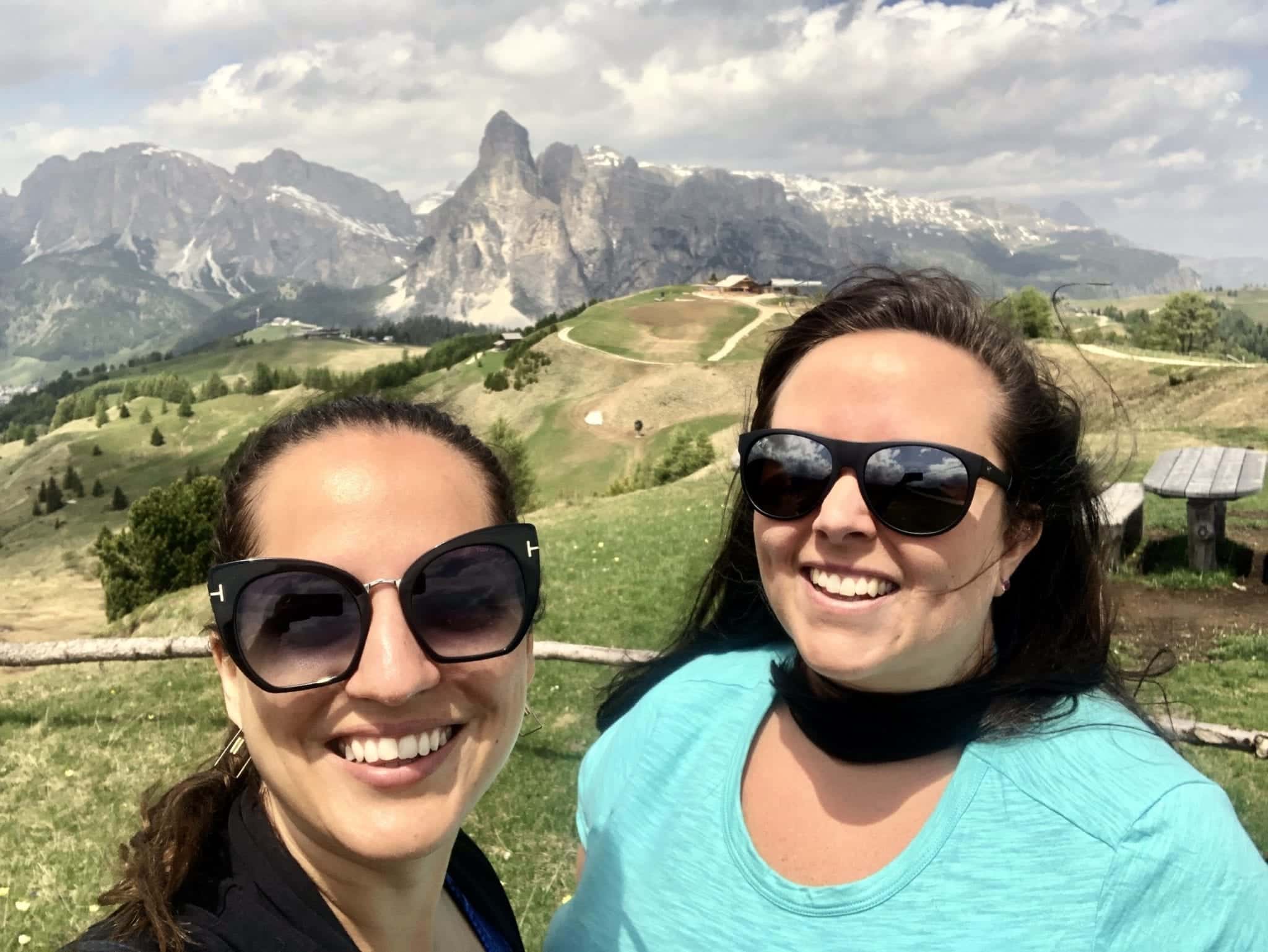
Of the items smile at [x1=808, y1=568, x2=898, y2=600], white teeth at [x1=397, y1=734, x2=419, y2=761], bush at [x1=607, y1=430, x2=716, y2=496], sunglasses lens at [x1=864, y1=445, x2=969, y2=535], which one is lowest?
bush at [x1=607, y1=430, x2=716, y2=496]

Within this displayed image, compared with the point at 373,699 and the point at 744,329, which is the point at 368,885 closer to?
the point at 373,699

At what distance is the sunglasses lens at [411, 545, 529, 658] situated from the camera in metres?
2.15

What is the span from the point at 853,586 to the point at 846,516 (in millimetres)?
195

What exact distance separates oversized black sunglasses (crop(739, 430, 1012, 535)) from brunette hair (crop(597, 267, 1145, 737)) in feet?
0.69

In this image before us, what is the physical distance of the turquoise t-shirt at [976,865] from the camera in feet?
6.87

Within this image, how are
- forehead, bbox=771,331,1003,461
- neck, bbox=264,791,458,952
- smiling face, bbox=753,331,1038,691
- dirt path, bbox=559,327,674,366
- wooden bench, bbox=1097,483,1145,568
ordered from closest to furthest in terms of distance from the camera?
neck, bbox=264,791,458,952 < smiling face, bbox=753,331,1038,691 < forehead, bbox=771,331,1003,461 < wooden bench, bbox=1097,483,1145,568 < dirt path, bbox=559,327,674,366

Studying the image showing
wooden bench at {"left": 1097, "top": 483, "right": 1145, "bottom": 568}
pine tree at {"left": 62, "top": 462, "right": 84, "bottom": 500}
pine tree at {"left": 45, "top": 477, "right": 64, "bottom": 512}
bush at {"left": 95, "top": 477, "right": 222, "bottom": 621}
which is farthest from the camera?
pine tree at {"left": 62, "top": 462, "right": 84, "bottom": 500}

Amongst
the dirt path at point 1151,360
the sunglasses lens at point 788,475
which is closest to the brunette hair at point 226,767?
the sunglasses lens at point 788,475

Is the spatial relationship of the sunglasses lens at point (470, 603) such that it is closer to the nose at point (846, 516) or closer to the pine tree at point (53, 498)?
the nose at point (846, 516)

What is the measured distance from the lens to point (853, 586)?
256cm

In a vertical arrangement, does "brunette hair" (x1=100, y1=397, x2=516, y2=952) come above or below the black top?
above

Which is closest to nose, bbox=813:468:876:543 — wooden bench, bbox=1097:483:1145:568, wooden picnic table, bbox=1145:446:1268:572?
wooden bench, bbox=1097:483:1145:568

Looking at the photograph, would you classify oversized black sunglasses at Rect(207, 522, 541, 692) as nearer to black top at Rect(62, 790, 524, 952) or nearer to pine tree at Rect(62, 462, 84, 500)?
black top at Rect(62, 790, 524, 952)

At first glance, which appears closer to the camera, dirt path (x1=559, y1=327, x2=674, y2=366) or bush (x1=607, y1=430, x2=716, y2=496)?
bush (x1=607, y1=430, x2=716, y2=496)
